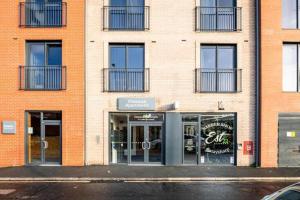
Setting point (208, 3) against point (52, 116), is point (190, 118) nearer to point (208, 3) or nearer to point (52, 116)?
point (208, 3)

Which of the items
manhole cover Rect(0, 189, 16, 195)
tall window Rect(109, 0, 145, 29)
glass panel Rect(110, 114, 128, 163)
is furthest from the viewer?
tall window Rect(109, 0, 145, 29)

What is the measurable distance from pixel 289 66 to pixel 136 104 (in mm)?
7987

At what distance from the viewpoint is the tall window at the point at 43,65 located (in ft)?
50.2

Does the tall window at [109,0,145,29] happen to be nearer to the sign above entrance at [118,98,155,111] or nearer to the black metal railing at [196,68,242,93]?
the sign above entrance at [118,98,155,111]

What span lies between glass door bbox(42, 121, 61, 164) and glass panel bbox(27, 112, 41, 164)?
27cm

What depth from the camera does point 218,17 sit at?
15.6 meters

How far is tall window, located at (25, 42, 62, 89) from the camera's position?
603 inches

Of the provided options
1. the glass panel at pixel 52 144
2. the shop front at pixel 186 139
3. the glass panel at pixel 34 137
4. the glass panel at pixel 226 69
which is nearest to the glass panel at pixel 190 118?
the shop front at pixel 186 139

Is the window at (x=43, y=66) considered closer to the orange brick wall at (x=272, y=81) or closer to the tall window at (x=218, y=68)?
the tall window at (x=218, y=68)

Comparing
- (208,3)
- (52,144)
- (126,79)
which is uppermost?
(208,3)

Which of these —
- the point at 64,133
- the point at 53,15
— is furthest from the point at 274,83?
the point at 53,15

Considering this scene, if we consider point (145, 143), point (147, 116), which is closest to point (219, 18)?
point (147, 116)

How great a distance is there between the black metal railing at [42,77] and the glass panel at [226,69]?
7907mm

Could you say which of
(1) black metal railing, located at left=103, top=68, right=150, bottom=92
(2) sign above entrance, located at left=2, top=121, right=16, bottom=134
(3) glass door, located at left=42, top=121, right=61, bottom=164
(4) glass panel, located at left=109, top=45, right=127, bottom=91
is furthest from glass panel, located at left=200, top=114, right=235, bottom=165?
(2) sign above entrance, located at left=2, top=121, right=16, bottom=134
